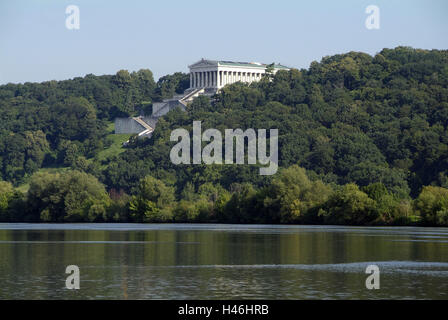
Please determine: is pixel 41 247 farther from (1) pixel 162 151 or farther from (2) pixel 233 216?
(1) pixel 162 151

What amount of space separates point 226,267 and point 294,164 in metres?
79.0

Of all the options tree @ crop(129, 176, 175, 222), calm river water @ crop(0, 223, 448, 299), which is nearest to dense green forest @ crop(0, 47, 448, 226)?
tree @ crop(129, 176, 175, 222)

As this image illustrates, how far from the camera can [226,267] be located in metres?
40.9

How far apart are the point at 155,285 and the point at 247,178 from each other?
96.3 metres

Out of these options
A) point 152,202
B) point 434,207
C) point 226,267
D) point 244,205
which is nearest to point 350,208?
point 434,207

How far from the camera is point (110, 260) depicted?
44.5 m

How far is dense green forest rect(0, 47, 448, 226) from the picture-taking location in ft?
294

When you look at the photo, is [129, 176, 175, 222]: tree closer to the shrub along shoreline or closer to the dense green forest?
the shrub along shoreline

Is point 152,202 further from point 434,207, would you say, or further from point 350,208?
point 434,207

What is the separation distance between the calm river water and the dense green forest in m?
26.8

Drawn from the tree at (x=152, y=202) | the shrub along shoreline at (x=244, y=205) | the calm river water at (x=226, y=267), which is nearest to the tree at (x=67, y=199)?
the shrub along shoreline at (x=244, y=205)
